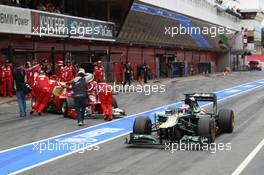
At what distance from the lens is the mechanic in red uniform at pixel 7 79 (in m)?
24.2

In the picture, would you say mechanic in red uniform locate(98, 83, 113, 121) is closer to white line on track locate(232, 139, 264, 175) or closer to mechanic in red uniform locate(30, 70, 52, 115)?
mechanic in red uniform locate(30, 70, 52, 115)

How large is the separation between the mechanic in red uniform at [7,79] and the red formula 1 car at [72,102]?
6.34 m

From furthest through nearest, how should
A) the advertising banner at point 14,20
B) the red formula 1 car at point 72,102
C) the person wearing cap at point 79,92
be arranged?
1. the advertising banner at point 14,20
2. the red formula 1 car at point 72,102
3. the person wearing cap at point 79,92

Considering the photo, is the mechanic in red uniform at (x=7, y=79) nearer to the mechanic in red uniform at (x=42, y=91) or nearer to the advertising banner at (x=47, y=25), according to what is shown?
the advertising banner at (x=47, y=25)

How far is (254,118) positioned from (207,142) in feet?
20.4

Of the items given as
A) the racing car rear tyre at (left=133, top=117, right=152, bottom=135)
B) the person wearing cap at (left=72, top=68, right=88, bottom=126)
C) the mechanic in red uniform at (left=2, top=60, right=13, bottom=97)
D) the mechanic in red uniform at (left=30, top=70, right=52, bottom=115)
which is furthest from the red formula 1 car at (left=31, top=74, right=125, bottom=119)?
the mechanic in red uniform at (left=2, top=60, right=13, bottom=97)

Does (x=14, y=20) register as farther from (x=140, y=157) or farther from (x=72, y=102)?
(x=140, y=157)

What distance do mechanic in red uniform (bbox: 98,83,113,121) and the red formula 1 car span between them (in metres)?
0.07

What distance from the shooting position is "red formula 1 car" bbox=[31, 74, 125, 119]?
16.6m

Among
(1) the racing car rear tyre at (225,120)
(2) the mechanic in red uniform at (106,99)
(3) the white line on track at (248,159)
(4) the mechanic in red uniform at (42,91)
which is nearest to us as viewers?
(3) the white line on track at (248,159)

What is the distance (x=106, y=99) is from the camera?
53.1ft

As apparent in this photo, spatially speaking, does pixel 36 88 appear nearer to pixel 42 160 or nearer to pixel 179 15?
pixel 42 160

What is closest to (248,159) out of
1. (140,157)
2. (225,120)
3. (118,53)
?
(140,157)

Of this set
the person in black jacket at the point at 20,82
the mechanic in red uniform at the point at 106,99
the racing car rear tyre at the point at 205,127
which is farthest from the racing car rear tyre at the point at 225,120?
the person in black jacket at the point at 20,82
